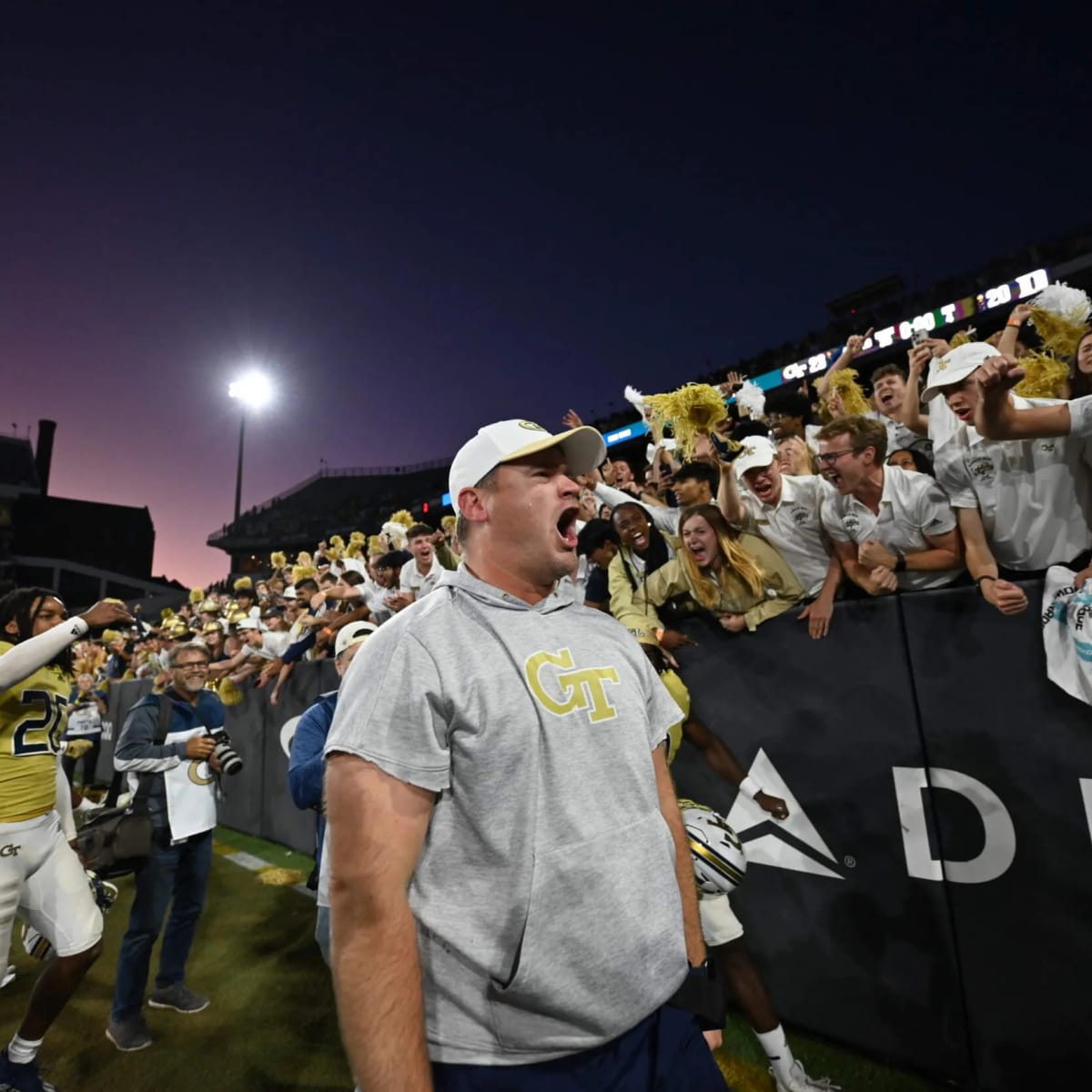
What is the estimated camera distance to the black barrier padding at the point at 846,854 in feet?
9.93

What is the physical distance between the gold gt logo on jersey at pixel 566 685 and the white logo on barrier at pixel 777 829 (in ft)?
7.68

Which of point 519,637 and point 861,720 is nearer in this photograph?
point 519,637

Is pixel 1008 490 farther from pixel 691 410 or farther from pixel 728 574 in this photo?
pixel 691 410

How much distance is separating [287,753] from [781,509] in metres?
6.63

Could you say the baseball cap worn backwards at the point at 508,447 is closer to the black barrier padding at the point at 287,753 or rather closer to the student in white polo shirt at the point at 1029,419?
the student in white polo shirt at the point at 1029,419

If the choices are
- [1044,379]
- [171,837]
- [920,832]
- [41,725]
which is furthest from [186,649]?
[1044,379]

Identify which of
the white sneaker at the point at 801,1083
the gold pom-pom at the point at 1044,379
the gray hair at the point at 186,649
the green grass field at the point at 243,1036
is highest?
the gold pom-pom at the point at 1044,379

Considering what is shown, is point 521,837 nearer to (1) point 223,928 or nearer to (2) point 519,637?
(2) point 519,637

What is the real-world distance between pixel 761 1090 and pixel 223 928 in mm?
4686

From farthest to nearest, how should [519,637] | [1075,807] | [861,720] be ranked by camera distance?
[861,720] → [1075,807] → [519,637]

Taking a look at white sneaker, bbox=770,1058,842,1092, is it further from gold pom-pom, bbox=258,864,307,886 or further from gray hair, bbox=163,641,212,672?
gold pom-pom, bbox=258,864,307,886

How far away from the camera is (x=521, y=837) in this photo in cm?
141

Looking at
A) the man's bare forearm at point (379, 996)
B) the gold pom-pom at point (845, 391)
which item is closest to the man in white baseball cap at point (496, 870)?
the man's bare forearm at point (379, 996)

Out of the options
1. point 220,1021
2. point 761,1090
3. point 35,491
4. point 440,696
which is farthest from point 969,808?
point 35,491
